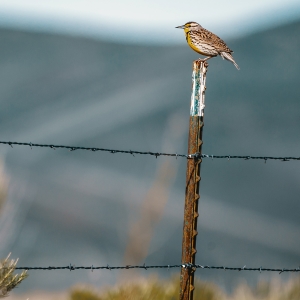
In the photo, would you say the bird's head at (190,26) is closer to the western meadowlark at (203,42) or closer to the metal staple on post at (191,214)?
the western meadowlark at (203,42)

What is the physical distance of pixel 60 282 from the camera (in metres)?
13.0

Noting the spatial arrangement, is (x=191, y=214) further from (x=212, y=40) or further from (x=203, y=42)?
(x=212, y=40)

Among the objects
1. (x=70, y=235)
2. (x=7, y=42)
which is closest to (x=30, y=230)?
(x=70, y=235)

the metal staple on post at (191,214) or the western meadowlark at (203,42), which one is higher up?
the western meadowlark at (203,42)

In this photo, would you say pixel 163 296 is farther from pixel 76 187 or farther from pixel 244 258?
pixel 76 187

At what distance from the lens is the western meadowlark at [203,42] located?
772 cm

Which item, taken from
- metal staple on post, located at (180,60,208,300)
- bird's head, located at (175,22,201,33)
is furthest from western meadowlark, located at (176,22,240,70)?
metal staple on post, located at (180,60,208,300)

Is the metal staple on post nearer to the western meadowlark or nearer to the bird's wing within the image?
the western meadowlark

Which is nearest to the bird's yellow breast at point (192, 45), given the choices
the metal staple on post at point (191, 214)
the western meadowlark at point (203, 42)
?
the western meadowlark at point (203, 42)

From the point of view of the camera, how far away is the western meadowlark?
7.72 metres

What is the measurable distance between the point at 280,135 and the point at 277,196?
23.6ft

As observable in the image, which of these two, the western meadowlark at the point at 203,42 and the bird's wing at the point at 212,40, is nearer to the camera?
the western meadowlark at the point at 203,42

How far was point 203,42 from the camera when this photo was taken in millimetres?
7809

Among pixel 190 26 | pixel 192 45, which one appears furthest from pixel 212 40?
pixel 192 45
